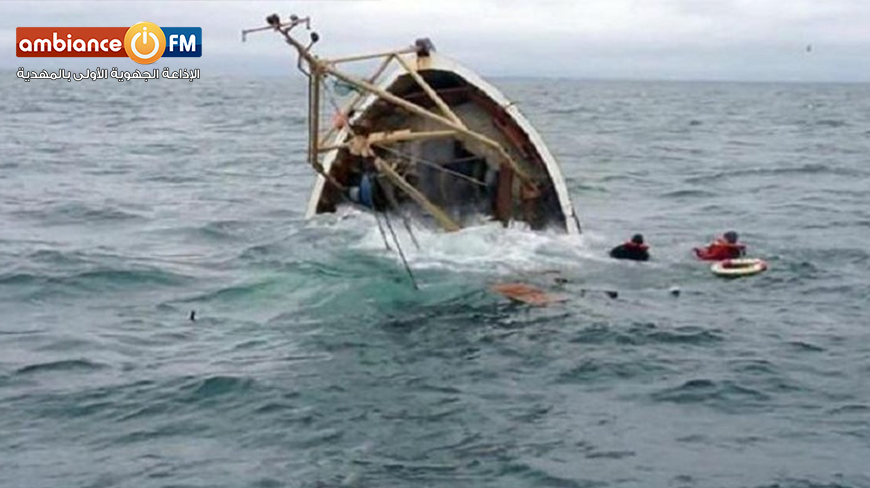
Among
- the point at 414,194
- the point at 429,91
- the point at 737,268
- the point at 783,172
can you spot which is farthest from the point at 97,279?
the point at 783,172

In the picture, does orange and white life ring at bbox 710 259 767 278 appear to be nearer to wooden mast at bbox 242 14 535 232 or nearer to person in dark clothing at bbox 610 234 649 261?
person in dark clothing at bbox 610 234 649 261

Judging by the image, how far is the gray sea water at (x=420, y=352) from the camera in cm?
1320

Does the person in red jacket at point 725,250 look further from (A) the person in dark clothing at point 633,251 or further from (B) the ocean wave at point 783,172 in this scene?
(B) the ocean wave at point 783,172

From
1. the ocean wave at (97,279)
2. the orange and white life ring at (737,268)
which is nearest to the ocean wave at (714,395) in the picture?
the orange and white life ring at (737,268)

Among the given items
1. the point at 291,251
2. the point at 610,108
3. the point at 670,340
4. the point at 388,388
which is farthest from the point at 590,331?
the point at 610,108

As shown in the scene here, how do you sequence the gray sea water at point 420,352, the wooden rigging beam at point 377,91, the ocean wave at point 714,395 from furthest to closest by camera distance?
the wooden rigging beam at point 377,91, the ocean wave at point 714,395, the gray sea water at point 420,352

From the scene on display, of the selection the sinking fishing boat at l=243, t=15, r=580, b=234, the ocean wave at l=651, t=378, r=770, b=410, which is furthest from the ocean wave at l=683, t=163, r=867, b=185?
the ocean wave at l=651, t=378, r=770, b=410

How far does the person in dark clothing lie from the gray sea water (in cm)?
35

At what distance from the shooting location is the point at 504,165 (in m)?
24.4

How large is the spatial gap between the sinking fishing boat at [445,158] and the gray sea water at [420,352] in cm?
78

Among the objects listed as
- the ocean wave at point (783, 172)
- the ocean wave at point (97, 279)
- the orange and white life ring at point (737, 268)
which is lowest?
the ocean wave at point (97, 279)

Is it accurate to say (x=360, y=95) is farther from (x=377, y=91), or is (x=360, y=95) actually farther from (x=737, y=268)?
(x=737, y=268)

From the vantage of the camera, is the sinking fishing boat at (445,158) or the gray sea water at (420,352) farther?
the sinking fishing boat at (445,158)

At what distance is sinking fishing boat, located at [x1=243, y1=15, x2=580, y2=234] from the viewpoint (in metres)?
23.9
